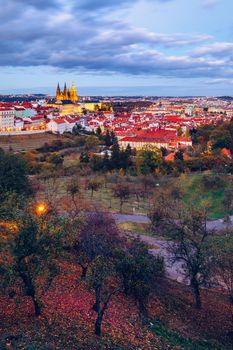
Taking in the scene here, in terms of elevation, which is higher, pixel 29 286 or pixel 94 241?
pixel 94 241

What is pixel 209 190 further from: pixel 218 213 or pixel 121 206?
pixel 121 206

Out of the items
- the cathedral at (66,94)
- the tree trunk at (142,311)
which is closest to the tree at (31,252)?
the tree trunk at (142,311)

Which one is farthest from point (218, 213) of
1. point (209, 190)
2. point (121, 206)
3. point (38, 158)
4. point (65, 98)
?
point (65, 98)

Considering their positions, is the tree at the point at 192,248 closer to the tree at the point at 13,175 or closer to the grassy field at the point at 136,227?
the grassy field at the point at 136,227

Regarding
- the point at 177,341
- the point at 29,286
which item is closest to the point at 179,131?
the point at 177,341

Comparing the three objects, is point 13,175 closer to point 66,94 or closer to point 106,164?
point 106,164

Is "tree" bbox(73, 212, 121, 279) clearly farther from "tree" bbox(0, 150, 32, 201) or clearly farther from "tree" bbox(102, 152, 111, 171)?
"tree" bbox(102, 152, 111, 171)

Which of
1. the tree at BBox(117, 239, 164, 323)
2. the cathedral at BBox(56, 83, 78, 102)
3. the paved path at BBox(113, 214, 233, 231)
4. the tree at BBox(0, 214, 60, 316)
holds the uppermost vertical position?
the cathedral at BBox(56, 83, 78, 102)

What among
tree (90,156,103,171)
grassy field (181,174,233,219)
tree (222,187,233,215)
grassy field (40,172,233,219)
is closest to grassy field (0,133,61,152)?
tree (90,156,103,171)
